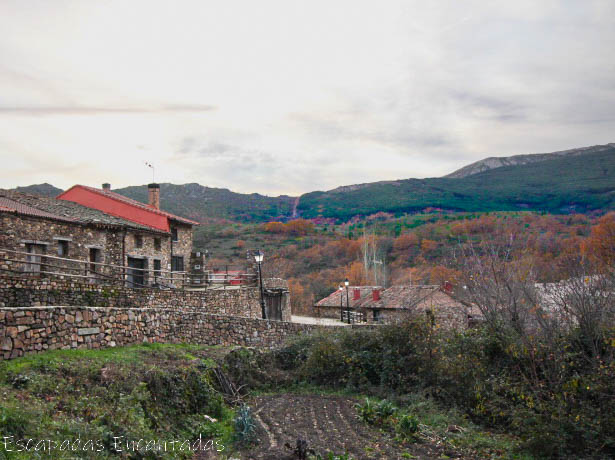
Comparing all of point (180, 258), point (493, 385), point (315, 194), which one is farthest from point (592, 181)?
point (493, 385)

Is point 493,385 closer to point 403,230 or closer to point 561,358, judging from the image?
point 561,358

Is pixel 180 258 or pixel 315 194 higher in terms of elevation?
pixel 315 194

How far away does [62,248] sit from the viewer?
20047mm

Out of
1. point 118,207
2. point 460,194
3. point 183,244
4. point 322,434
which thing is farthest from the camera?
point 460,194

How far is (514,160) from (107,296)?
127 m

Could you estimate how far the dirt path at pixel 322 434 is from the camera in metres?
8.67

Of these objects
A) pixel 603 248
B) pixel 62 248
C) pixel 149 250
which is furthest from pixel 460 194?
pixel 62 248

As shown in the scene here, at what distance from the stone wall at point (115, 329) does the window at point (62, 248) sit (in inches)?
300

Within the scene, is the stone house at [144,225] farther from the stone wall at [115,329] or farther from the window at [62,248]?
the stone wall at [115,329]

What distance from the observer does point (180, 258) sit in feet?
94.4

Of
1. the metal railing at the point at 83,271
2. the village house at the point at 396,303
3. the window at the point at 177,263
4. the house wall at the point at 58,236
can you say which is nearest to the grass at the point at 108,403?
the metal railing at the point at 83,271

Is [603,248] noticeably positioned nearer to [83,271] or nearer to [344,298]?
[344,298]

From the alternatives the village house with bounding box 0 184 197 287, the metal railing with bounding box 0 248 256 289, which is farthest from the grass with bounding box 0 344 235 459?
the village house with bounding box 0 184 197 287

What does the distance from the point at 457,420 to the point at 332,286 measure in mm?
36753
